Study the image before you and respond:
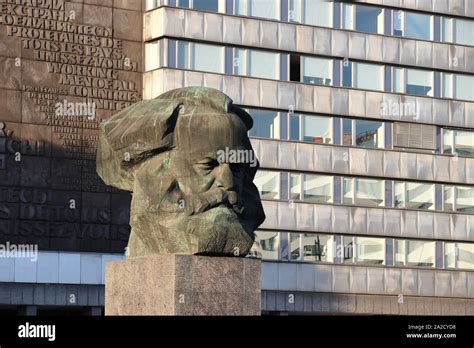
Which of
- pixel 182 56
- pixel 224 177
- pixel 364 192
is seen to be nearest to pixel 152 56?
pixel 182 56

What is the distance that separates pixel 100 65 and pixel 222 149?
115ft

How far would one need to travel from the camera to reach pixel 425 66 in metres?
71.6

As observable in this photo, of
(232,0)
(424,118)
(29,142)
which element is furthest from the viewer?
(424,118)

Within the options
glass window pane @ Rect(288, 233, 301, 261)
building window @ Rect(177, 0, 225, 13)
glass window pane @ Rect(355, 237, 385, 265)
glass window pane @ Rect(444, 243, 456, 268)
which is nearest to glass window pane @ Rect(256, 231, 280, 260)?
glass window pane @ Rect(288, 233, 301, 261)

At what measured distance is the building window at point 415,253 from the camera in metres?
70.7

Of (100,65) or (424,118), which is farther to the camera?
(424,118)

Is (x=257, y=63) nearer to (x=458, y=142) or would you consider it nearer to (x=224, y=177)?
(x=458, y=142)

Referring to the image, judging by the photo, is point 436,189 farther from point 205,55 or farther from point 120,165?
point 120,165

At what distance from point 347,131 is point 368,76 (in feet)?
9.24

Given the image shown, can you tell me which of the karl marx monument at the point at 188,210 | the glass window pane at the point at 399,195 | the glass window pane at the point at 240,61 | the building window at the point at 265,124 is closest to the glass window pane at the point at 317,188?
the building window at the point at 265,124

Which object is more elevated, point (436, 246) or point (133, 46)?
point (133, 46)

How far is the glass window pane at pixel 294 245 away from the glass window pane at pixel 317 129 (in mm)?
4413

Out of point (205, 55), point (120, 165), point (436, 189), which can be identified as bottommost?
point (120, 165)

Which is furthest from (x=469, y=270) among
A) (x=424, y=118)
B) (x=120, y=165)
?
(x=120, y=165)
